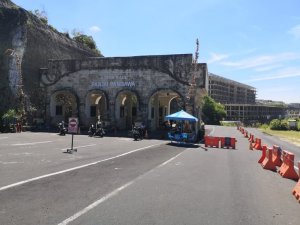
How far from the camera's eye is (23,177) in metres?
11.0

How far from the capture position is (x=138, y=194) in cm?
934

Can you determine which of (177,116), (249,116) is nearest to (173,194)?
(177,116)

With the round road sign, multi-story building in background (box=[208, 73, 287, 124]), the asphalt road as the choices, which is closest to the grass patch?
the round road sign

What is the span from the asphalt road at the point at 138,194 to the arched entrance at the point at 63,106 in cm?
2907

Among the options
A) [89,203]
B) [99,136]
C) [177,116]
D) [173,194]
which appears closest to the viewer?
[89,203]

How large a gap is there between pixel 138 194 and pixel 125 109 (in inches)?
1477

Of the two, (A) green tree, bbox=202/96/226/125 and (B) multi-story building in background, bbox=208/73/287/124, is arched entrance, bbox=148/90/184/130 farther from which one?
(B) multi-story building in background, bbox=208/73/287/124

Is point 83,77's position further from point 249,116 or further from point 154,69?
point 249,116

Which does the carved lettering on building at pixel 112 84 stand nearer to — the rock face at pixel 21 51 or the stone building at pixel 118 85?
the stone building at pixel 118 85

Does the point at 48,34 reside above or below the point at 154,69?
above

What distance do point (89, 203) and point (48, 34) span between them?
41643mm

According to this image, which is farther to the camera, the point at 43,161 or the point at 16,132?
the point at 16,132

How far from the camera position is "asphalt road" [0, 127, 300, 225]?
23.6 feet

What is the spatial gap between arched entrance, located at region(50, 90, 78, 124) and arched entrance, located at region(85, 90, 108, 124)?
1.57 m
